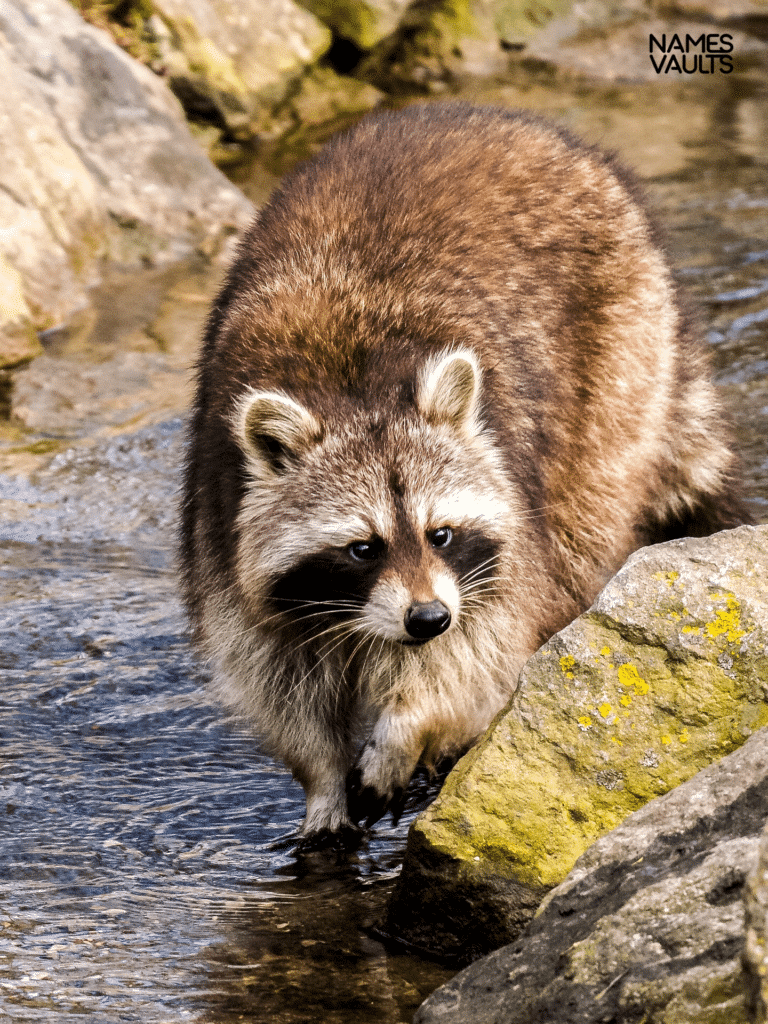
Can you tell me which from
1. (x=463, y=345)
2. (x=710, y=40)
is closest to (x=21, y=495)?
(x=463, y=345)

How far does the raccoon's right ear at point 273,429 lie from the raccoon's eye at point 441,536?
344 millimetres

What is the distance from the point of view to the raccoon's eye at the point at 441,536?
10.5 ft

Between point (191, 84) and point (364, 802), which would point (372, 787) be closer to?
point (364, 802)

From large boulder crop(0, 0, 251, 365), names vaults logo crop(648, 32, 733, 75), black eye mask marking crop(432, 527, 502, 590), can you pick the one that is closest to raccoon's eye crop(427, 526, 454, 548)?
black eye mask marking crop(432, 527, 502, 590)

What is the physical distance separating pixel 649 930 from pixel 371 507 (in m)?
1.40

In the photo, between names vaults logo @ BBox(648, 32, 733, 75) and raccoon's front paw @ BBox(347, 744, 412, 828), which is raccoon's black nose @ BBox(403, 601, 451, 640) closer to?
raccoon's front paw @ BBox(347, 744, 412, 828)

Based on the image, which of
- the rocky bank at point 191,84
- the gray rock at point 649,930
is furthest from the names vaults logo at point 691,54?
the gray rock at point 649,930

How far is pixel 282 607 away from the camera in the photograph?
339cm

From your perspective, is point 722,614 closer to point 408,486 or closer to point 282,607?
point 408,486

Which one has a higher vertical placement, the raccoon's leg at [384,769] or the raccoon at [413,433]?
the raccoon at [413,433]

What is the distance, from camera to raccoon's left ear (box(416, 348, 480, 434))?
323 centimetres

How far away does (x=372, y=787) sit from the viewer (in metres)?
3.45

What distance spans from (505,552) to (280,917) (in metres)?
1.04

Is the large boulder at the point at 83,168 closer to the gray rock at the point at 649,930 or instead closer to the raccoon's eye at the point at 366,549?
the raccoon's eye at the point at 366,549
